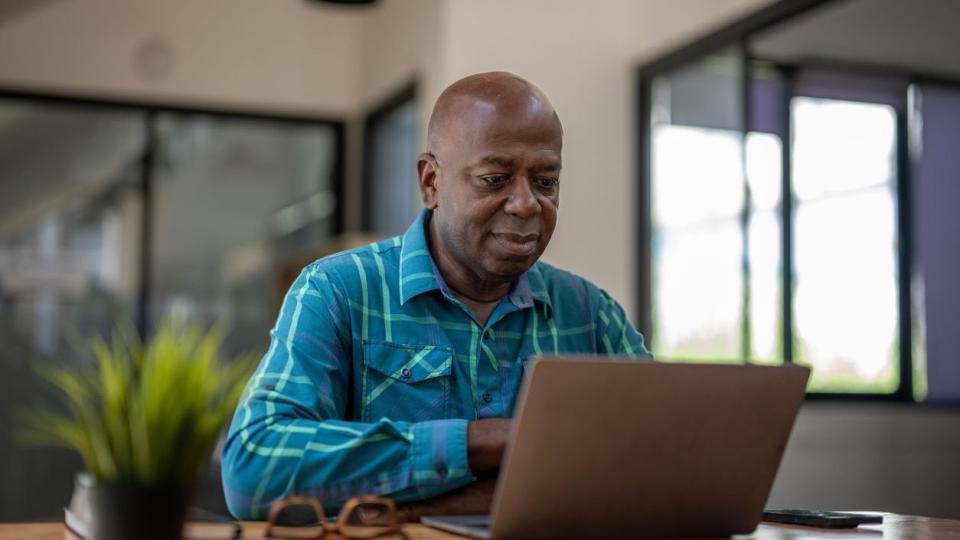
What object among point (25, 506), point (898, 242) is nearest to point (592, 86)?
point (898, 242)

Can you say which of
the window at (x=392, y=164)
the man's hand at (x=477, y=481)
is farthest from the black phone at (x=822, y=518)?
the window at (x=392, y=164)

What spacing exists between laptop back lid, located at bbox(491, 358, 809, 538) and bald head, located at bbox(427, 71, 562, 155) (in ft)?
2.37

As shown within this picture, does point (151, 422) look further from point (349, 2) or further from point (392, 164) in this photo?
point (392, 164)

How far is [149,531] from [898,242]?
13.3ft

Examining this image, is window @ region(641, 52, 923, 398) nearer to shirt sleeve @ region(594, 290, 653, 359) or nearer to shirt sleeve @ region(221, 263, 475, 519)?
shirt sleeve @ region(594, 290, 653, 359)

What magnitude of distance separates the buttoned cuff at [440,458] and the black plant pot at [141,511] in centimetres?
55

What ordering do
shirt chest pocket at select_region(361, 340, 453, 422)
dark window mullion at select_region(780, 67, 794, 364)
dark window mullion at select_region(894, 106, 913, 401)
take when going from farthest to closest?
dark window mullion at select_region(780, 67, 794, 364)
dark window mullion at select_region(894, 106, 913, 401)
shirt chest pocket at select_region(361, 340, 453, 422)

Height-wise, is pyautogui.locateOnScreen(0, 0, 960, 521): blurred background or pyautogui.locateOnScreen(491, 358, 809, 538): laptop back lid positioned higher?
pyautogui.locateOnScreen(0, 0, 960, 521): blurred background

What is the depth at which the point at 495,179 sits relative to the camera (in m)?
1.94

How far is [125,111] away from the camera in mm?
6410

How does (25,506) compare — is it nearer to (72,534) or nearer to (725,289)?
(725,289)

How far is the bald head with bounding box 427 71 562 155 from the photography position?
1.92 meters

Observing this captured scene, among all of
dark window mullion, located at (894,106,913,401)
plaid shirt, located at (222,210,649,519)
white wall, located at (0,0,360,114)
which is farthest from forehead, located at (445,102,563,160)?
white wall, located at (0,0,360,114)

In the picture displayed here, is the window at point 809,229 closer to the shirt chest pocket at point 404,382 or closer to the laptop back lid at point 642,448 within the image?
the shirt chest pocket at point 404,382
